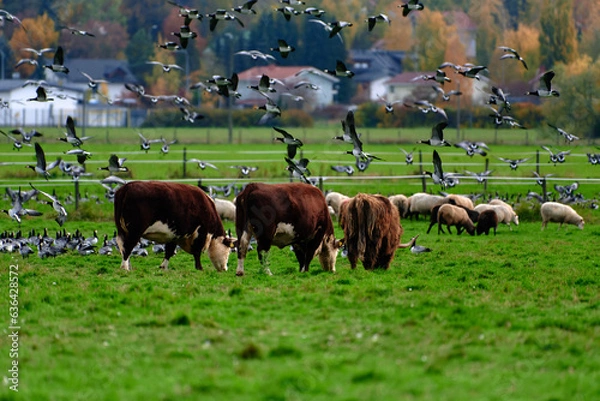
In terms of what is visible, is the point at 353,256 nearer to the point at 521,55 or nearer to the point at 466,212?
the point at 466,212

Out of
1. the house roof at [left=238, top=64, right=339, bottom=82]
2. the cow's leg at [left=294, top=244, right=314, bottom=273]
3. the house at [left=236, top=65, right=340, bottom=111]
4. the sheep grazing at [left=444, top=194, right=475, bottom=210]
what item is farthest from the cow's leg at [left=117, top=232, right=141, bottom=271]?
the house roof at [left=238, top=64, right=339, bottom=82]

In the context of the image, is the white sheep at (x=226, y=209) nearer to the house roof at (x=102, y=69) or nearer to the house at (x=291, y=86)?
the house at (x=291, y=86)

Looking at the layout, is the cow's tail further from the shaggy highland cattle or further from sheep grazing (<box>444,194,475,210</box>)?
sheep grazing (<box>444,194,475,210</box>)

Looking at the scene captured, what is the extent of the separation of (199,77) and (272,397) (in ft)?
292

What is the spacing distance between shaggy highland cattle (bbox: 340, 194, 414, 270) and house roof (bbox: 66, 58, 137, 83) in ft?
294

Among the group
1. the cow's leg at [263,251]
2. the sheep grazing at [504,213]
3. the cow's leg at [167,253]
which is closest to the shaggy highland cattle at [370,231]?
the cow's leg at [263,251]

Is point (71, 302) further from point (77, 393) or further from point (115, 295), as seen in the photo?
point (77, 393)

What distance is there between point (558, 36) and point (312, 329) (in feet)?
255

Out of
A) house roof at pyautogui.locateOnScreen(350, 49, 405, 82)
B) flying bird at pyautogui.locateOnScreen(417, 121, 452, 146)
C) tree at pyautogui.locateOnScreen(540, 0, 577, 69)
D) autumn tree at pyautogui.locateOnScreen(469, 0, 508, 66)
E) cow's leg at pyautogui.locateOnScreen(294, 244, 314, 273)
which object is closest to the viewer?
cow's leg at pyautogui.locateOnScreen(294, 244, 314, 273)

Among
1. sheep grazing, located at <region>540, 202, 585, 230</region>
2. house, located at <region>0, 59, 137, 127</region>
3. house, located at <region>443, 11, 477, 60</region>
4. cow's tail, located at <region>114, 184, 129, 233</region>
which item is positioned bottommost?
sheep grazing, located at <region>540, 202, 585, 230</region>

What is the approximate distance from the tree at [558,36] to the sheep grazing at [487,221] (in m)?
59.7

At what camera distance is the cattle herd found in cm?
1788

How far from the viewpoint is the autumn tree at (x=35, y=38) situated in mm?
98875

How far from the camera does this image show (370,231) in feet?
60.8
